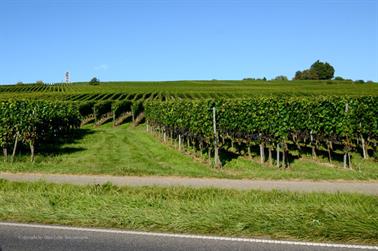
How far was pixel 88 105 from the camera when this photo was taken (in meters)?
57.1

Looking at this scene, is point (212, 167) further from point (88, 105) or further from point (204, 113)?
point (88, 105)

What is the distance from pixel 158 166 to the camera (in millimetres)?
18000

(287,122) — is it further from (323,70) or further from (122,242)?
(323,70)

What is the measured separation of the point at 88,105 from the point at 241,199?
A: 1989 inches

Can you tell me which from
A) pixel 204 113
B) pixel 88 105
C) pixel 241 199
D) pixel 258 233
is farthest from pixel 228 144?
pixel 88 105

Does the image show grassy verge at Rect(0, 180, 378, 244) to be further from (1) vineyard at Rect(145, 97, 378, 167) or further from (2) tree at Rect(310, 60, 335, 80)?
(2) tree at Rect(310, 60, 335, 80)

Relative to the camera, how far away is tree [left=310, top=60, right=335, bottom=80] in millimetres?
153125

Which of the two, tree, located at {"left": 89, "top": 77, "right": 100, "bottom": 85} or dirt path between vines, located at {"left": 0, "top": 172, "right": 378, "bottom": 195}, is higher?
tree, located at {"left": 89, "top": 77, "right": 100, "bottom": 85}

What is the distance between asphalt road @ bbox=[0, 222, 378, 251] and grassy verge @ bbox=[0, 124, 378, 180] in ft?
24.6

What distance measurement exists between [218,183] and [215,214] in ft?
17.9

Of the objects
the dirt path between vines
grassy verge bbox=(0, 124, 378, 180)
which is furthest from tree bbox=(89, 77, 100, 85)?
the dirt path between vines

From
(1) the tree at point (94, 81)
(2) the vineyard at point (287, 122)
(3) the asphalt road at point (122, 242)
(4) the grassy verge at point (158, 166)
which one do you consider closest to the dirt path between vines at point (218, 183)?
(4) the grassy verge at point (158, 166)

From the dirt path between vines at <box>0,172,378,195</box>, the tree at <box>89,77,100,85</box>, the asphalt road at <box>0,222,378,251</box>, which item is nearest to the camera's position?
the asphalt road at <box>0,222,378,251</box>

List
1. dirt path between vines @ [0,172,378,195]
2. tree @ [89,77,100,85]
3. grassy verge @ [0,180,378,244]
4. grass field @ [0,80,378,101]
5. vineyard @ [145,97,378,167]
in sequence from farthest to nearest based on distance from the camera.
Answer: tree @ [89,77,100,85]
grass field @ [0,80,378,101]
vineyard @ [145,97,378,167]
dirt path between vines @ [0,172,378,195]
grassy verge @ [0,180,378,244]
